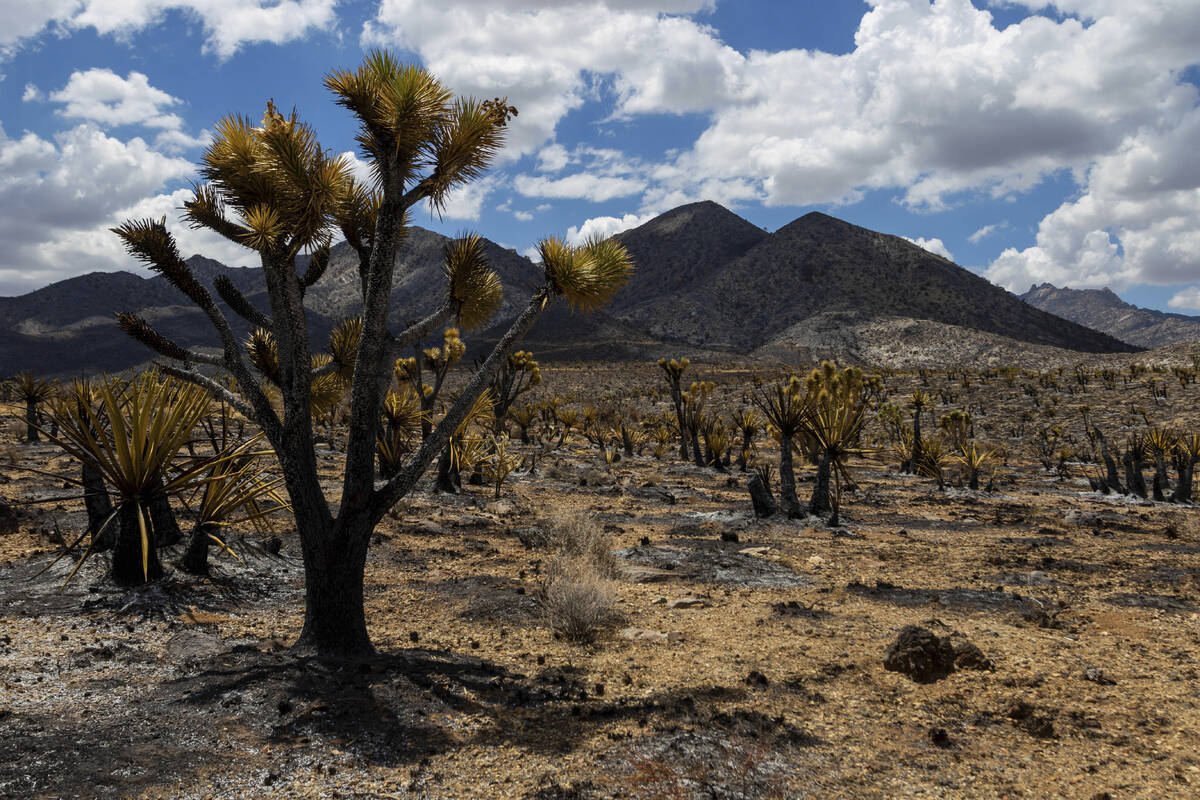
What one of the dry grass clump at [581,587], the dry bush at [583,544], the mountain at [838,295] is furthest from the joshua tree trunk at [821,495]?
the mountain at [838,295]

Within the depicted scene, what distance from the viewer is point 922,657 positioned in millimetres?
5836

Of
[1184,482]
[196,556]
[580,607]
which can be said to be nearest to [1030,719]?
[580,607]

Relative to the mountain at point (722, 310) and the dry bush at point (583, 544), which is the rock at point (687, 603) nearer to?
the dry bush at point (583, 544)

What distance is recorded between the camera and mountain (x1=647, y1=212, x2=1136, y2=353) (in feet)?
342

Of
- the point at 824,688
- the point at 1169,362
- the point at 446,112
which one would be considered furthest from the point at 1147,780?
the point at 1169,362

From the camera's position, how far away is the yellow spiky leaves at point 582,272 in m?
5.94

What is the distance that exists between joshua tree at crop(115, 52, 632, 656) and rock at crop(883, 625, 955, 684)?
13.5ft

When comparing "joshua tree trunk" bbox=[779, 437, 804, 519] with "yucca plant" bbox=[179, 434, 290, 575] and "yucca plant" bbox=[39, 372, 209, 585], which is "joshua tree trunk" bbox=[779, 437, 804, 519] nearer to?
"yucca plant" bbox=[179, 434, 290, 575]

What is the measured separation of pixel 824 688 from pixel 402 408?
37.4 feet

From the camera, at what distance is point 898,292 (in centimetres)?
11081

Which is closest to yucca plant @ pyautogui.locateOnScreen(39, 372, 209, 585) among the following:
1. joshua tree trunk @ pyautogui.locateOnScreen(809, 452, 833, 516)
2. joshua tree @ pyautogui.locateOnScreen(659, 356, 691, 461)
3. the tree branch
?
the tree branch

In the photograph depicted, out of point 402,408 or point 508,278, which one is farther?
point 508,278

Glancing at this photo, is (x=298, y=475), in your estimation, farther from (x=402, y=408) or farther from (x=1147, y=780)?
(x=402, y=408)

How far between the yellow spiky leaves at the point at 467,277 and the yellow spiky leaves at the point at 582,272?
870 mm
